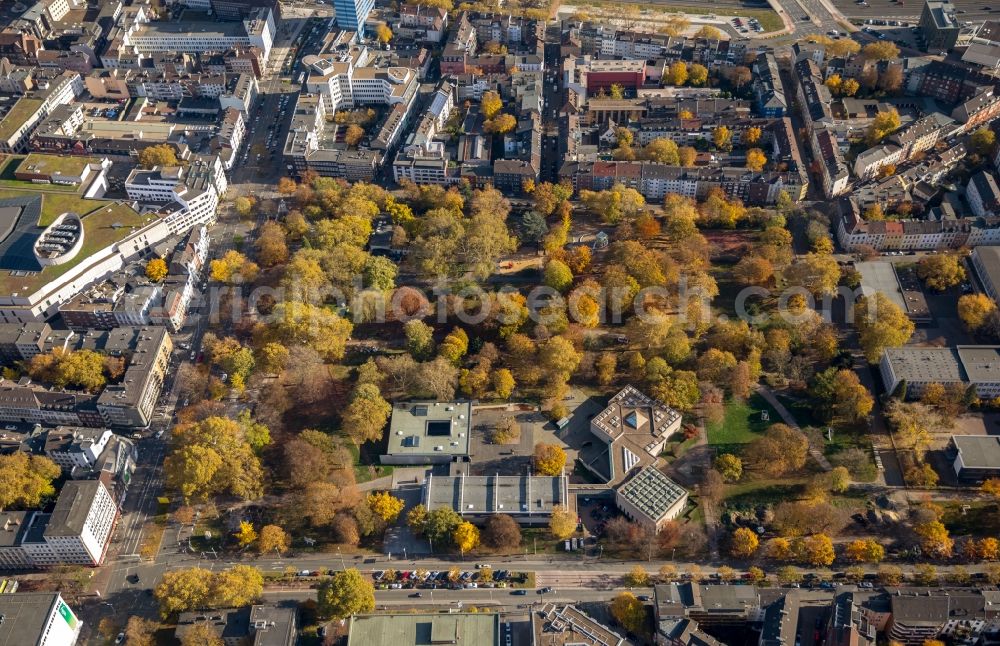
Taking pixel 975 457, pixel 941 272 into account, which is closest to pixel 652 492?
pixel 975 457

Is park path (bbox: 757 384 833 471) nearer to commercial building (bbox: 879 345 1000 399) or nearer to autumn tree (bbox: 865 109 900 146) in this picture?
commercial building (bbox: 879 345 1000 399)

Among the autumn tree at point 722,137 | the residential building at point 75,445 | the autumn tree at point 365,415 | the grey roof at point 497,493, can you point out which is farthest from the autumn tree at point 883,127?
the residential building at point 75,445

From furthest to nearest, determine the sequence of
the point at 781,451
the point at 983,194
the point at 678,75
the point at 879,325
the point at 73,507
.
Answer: the point at 678,75
the point at 983,194
the point at 879,325
the point at 781,451
the point at 73,507

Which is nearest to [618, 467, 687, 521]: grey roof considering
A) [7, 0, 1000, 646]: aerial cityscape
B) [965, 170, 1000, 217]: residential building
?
[7, 0, 1000, 646]: aerial cityscape

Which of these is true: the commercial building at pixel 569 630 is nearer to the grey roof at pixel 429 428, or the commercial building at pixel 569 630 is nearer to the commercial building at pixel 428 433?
the commercial building at pixel 428 433

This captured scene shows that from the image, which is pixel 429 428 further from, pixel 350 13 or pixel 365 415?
pixel 350 13

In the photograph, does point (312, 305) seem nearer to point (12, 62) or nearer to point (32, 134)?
point (32, 134)

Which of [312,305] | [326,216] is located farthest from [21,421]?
[326,216]
